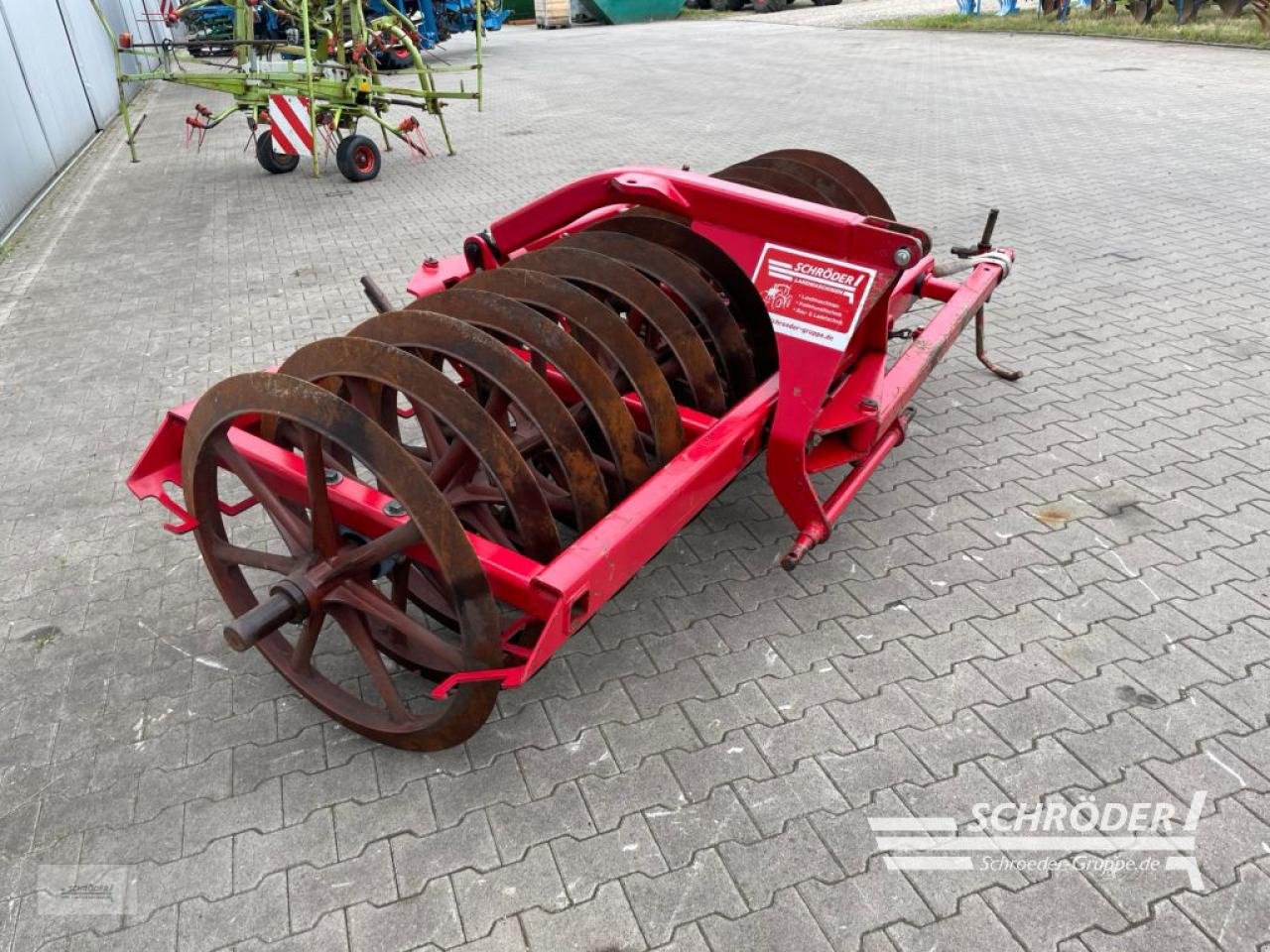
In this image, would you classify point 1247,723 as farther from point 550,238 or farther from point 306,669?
point 550,238

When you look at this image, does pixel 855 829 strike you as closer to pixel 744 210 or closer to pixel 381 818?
pixel 381 818

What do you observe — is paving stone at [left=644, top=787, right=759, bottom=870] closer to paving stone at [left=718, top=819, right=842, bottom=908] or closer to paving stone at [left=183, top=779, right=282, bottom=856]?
paving stone at [left=718, top=819, right=842, bottom=908]

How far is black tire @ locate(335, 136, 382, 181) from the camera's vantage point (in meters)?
8.73

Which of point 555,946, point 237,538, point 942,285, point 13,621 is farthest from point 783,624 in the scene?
point 13,621

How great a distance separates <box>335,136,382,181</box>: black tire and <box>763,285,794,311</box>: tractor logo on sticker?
7385 mm

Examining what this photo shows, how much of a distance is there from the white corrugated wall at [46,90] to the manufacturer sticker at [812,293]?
798 cm

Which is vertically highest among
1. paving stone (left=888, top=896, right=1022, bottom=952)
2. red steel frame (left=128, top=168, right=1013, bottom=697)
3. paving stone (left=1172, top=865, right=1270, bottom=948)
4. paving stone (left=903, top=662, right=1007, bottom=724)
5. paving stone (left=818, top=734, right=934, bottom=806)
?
red steel frame (left=128, top=168, right=1013, bottom=697)

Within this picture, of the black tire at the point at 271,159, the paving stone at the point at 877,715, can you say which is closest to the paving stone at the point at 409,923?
the paving stone at the point at 877,715

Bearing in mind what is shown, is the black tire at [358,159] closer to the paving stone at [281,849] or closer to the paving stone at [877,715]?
the paving stone at [281,849]

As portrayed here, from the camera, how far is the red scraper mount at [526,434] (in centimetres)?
215

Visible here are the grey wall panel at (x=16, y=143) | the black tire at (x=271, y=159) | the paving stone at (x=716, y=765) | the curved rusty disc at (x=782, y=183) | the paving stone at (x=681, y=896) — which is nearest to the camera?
the paving stone at (x=681, y=896)

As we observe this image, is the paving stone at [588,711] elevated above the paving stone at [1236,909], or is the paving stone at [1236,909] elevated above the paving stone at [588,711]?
the paving stone at [1236,909]

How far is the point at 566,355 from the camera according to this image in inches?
96.5

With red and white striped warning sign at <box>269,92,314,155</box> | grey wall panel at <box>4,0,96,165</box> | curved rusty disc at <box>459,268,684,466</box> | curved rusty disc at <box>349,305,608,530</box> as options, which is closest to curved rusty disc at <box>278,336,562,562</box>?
curved rusty disc at <box>349,305,608,530</box>
